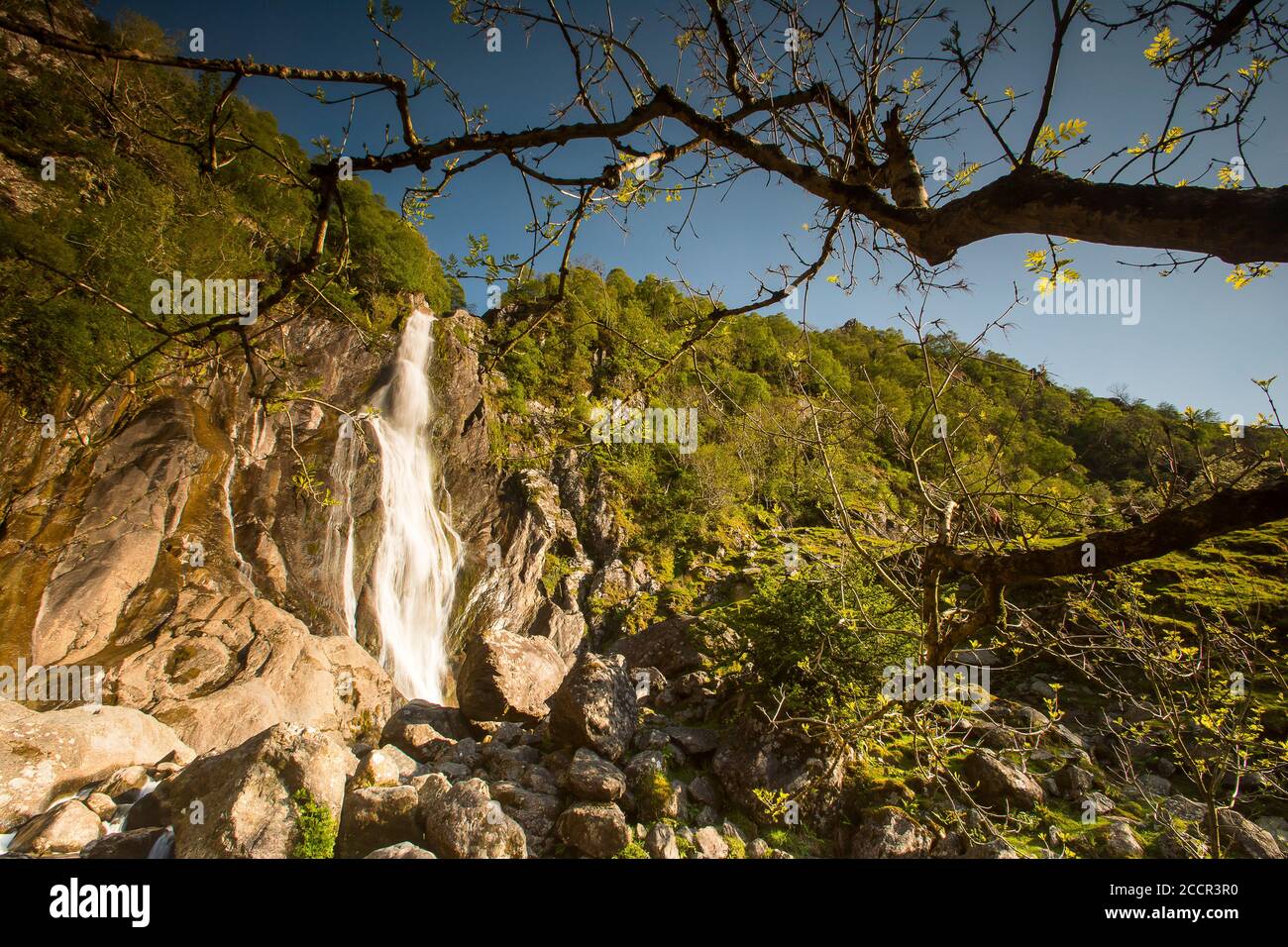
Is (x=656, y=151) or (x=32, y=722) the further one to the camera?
(x=32, y=722)

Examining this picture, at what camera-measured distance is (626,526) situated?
1697cm

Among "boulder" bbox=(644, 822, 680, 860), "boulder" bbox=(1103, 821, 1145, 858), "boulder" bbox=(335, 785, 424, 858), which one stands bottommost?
"boulder" bbox=(1103, 821, 1145, 858)

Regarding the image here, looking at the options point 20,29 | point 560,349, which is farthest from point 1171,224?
point 560,349

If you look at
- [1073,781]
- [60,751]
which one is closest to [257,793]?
[60,751]

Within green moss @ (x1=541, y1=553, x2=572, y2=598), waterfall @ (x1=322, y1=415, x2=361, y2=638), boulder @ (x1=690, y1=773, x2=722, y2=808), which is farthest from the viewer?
green moss @ (x1=541, y1=553, x2=572, y2=598)

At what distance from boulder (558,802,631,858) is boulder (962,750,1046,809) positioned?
3870 mm

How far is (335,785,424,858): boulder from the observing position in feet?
13.7

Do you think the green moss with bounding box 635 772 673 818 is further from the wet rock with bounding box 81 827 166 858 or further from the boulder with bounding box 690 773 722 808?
the wet rock with bounding box 81 827 166 858

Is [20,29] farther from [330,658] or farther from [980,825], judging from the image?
[330,658]

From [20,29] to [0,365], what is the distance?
41.1 ft

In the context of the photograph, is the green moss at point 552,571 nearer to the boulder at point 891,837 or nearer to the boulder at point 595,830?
the boulder at point 595,830

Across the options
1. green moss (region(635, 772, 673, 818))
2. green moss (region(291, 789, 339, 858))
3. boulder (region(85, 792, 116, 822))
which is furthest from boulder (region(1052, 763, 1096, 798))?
boulder (region(85, 792, 116, 822))

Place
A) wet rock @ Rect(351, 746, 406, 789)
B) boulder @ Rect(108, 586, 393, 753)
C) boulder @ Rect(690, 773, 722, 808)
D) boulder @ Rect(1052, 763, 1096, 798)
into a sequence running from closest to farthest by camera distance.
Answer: wet rock @ Rect(351, 746, 406, 789)
boulder @ Rect(690, 773, 722, 808)
boulder @ Rect(1052, 763, 1096, 798)
boulder @ Rect(108, 586, 393, 753)
